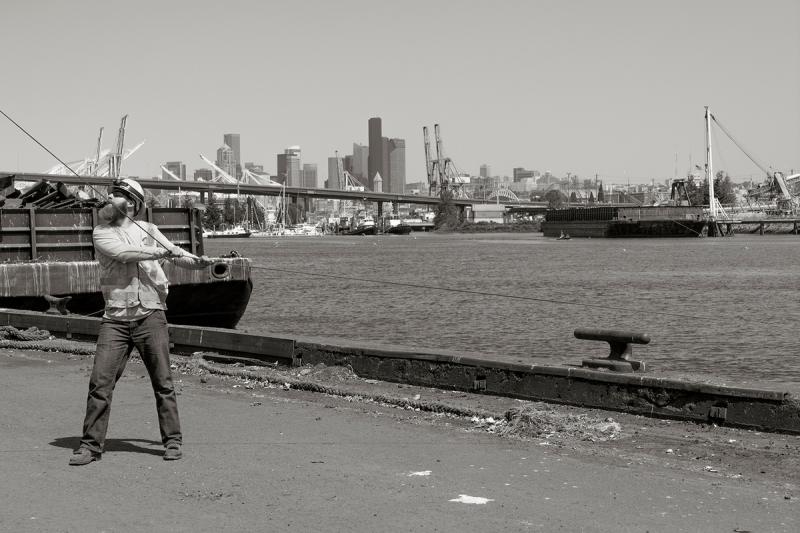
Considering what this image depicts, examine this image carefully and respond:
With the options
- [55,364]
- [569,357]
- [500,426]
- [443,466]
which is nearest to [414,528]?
[443,466]

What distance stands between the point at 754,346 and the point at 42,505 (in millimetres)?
23304

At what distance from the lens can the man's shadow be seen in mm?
8609

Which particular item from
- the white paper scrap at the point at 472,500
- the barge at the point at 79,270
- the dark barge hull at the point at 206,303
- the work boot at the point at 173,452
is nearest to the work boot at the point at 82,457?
the work boot at the point at 173,452

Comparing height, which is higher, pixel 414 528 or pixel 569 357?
pixel 414 528

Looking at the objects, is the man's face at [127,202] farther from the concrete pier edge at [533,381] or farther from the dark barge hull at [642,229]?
the dark barge hull at [642,229]

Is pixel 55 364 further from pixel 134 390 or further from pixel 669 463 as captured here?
pixel 669 463

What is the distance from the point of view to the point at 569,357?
2472 cm

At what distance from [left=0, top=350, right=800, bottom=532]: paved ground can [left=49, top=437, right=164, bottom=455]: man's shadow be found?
2 centimetres

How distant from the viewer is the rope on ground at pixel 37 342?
1539 cm

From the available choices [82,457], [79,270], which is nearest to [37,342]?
[79,270]

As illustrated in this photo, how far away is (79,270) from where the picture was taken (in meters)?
22.9

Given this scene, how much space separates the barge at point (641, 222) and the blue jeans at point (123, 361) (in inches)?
6821

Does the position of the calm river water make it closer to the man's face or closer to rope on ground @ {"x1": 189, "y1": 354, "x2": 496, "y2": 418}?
rope on ground @ {"x1": 189, "y1": 354, "x2": 496, "y2": 418}

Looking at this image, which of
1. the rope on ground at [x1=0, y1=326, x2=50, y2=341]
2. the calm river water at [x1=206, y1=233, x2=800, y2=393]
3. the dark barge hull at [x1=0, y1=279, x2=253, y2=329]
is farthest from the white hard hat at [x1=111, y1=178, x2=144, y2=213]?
the dark barge hull at [x1=0, y1=279, x2=253, y2=329]
